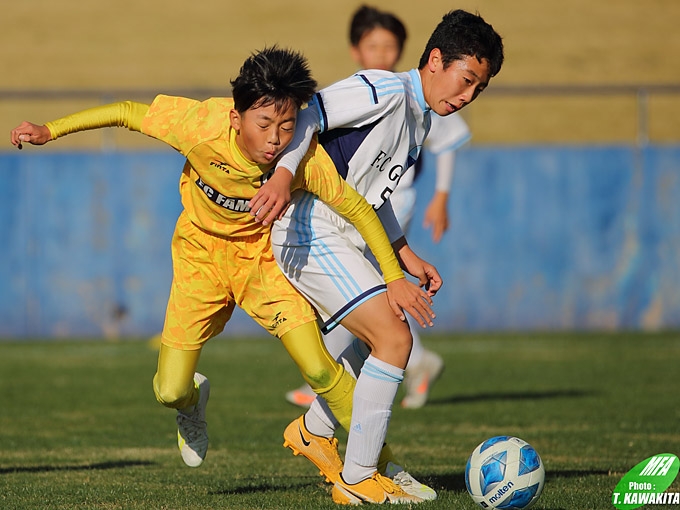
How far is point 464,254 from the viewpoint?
14102 millimetres

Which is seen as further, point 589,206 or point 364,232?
point 589,206

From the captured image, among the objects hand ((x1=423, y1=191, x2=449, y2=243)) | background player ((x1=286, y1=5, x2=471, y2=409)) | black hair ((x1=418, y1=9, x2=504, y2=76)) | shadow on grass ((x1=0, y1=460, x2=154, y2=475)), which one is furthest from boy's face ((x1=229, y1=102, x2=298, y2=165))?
hand ((x1=423, y1=191, x2=449, y2=243))

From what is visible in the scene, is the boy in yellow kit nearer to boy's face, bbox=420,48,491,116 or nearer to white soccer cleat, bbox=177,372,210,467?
white soccer cleat, bbox=177,372,210,467

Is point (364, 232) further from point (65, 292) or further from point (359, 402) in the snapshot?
point (65, 292)

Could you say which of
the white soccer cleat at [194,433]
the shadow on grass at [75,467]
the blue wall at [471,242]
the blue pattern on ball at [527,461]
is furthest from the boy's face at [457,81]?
the blue wall at [471,242]

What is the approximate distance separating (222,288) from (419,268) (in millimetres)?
934

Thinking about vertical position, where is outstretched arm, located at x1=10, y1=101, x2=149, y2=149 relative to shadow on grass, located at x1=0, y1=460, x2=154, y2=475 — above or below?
above

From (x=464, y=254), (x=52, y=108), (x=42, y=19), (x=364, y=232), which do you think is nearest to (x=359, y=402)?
(x=364, y=232)

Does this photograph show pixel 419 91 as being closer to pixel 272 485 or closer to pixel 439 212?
pixel 272 485

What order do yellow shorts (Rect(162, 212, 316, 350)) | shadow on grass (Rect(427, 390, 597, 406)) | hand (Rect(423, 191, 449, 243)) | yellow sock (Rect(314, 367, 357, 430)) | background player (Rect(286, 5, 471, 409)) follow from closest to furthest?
yellow sock (Rect(314, 367, 357, 430)), yellow shorts (Rect(162, 212, 316, 350)), background player (Rect(286, 5, 471, 409)), hand (Rect(423, 191, 449, 243)), shadow on grass (Rect(427, 390, 597, 406))

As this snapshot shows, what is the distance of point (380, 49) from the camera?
7.76 m

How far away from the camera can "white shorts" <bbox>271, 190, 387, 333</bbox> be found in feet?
16.3

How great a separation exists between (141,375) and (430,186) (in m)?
4.91

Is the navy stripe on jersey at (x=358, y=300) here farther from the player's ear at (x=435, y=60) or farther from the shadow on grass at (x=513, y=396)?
the shadow on grass at (x=513, y=396)
